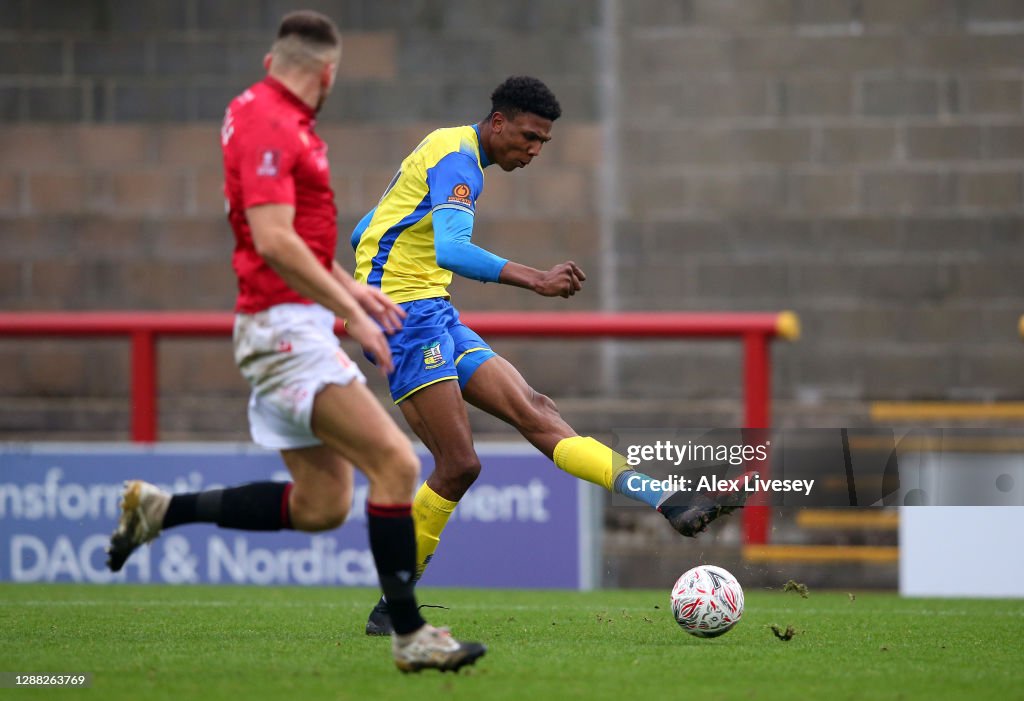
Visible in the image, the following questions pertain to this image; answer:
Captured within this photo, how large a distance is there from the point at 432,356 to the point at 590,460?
0.74m

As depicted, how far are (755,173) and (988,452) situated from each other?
2.63 meters

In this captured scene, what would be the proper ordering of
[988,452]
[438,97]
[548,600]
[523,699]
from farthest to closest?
[438,97], [988,452], [548,600], [523,699]

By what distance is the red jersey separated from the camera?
15.6 ft

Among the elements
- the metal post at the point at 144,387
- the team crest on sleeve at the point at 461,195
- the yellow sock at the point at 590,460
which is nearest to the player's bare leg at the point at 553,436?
the yellow sock at the point at 590,460

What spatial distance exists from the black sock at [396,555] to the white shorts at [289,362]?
1.06 feet

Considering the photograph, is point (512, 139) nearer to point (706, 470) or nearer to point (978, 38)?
point (706, 470)

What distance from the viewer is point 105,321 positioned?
1023 centimetres

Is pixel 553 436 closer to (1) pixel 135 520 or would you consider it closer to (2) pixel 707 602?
(2) pixel 707 602

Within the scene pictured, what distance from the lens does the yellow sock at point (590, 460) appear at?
6168 millimetres

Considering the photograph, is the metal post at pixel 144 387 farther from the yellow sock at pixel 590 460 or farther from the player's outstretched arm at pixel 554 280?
the player's outstretched arm at pixel 554 280

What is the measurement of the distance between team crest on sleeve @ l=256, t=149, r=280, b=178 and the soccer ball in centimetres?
229

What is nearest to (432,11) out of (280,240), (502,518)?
(502,518)

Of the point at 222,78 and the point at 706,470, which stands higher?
the point at 222,78

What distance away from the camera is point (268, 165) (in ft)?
15.6
